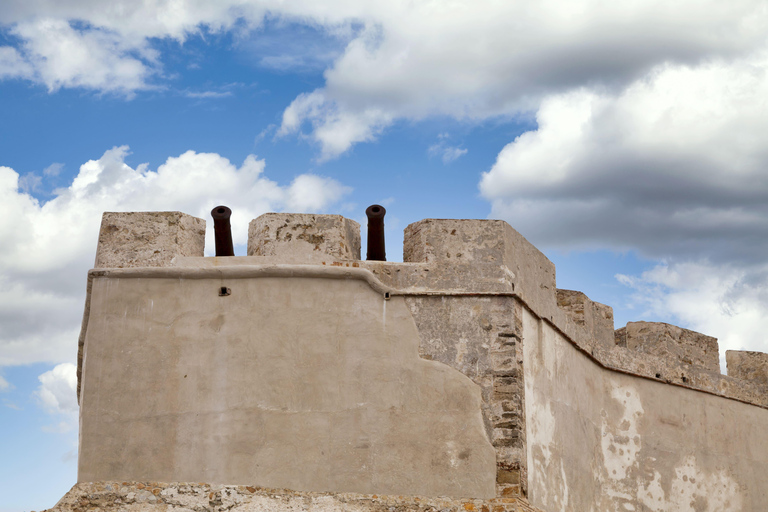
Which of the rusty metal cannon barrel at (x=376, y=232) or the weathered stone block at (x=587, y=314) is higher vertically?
the rusty metal cannon barrel at (x=376, y=232)

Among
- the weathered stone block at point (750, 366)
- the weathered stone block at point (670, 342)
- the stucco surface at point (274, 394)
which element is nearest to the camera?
the stucco surface at point (274, 394)

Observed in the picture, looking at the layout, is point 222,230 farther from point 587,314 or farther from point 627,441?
point 627,441

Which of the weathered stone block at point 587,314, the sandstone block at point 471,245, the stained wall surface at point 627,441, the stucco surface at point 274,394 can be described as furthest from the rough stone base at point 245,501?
the weathered stone block at point 587,314

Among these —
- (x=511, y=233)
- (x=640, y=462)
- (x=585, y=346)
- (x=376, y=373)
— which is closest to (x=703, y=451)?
(x=640, y=462)

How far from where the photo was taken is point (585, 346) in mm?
11219

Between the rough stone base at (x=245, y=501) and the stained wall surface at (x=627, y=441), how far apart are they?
31.8 inches

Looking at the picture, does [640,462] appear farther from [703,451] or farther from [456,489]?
[456,489]

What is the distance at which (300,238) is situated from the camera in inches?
381

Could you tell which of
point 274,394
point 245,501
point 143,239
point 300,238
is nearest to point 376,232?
point 300,238

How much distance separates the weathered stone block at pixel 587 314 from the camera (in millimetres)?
11445

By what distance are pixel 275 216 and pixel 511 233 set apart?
2.47 meters

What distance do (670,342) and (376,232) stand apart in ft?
15.6

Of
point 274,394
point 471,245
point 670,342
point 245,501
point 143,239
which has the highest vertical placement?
point 143,239

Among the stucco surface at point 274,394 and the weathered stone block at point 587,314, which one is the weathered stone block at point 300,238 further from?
the weathered stone block at point 587,314
